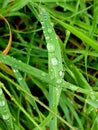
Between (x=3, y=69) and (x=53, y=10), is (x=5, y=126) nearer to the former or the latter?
(x=3, y=69)

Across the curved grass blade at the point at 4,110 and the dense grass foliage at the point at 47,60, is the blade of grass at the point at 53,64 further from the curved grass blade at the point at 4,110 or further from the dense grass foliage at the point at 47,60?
the curved grass blade at the point at 4,110

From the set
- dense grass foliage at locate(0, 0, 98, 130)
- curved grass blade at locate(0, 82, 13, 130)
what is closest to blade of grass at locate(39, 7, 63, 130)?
dense grass foliage at locate(0, 0, 98, 130)

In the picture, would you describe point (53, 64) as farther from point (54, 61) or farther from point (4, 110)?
point (4, 110)

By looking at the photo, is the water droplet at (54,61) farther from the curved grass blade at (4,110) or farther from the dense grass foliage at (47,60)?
the curved grass blade at (4,110)

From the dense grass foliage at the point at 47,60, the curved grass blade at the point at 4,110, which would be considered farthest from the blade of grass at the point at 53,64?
the curved grass blade at the point at 4,110

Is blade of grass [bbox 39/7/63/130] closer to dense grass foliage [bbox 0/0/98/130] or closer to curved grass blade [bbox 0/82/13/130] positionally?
dense grass foliage [bbox 0/0/98/130]

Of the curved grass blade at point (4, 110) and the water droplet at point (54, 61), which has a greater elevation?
the water droplet at point (54, 61)

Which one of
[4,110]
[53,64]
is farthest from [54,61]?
[4,110]

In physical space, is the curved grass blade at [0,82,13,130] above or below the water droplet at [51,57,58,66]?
below
